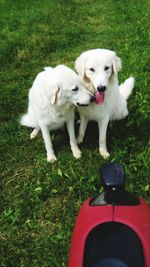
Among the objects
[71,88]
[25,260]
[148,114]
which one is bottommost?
[25,260]

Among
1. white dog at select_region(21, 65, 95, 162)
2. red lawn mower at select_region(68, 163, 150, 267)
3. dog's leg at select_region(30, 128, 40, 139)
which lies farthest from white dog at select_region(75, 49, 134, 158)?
red lawn mower at select_region(68, 163, 150, 267)

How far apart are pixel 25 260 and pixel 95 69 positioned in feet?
5.56

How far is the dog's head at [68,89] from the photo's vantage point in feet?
13.2

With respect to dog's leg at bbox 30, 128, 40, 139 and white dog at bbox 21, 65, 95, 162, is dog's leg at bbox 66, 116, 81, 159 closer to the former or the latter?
white dog at bbox 21, 65, 95, 162

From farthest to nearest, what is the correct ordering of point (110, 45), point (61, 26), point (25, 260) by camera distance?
point (61, 26) → point (110, 45) → point (25, 260)

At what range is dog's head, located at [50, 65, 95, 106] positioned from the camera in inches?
159

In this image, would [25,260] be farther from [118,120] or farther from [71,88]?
[118,120]

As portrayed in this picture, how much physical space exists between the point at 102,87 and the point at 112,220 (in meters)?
1.75

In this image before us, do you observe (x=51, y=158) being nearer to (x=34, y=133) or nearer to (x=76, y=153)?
(x=76, y=153)

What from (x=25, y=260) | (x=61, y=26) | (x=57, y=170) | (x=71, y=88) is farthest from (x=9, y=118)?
(x=61, y=26)

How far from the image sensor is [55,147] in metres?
4.86

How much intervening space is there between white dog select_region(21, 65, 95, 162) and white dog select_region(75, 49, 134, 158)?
0.12 metres

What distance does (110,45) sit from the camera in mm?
7238

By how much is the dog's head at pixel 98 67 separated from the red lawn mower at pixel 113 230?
4.97ft
